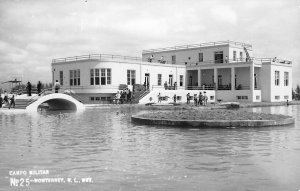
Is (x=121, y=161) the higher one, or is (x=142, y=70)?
(x=142, y=70)

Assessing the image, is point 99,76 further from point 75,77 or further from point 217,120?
point 217,120

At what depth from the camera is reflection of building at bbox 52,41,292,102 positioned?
4850cm

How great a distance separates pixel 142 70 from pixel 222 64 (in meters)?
11.6

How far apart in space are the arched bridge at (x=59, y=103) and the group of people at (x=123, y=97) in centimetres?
618

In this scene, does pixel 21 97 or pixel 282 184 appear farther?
pixel 21 97

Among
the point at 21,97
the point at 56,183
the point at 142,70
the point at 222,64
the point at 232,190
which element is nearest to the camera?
the point at 232,190

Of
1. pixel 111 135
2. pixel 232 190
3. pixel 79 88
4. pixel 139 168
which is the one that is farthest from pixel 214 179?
pixel 79 88

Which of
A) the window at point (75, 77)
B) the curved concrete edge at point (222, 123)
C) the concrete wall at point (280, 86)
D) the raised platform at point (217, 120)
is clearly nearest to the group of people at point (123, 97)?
the window at point (75, 77)

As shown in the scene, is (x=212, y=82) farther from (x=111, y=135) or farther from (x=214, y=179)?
(x=214, y=179)

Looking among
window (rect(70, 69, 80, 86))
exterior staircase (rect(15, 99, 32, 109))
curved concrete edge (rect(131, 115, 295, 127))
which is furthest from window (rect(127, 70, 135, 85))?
curved concrete edge (rect(131, 115, 295, 127))

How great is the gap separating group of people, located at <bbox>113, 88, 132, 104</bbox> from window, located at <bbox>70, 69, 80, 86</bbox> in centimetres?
614

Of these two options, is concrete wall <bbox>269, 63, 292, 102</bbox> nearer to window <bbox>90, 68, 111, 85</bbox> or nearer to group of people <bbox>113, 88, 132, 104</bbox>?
group of people <bbox>113, 88, 132, 104</bbox>

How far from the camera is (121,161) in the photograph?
10734mm

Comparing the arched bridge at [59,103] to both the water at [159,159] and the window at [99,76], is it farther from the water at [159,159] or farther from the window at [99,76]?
the water at [159,159]
